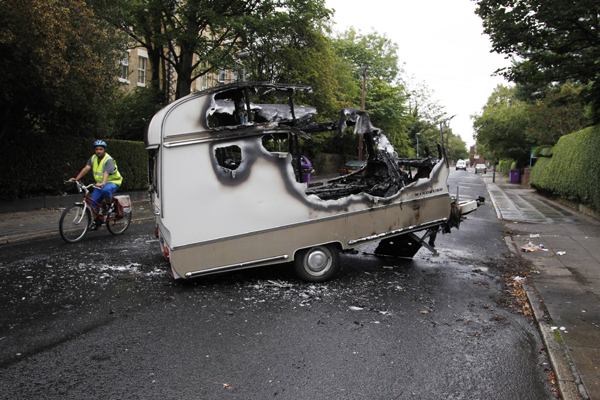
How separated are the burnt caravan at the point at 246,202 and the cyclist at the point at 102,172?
271 centimetres

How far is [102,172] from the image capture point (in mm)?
8445

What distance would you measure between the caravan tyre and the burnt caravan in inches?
0.5

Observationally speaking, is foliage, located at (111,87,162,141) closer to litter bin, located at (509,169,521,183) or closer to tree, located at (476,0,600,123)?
tree, located at (476,0,600,123)

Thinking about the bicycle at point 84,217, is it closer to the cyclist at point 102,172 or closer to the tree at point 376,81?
the cyclist at point 102,172

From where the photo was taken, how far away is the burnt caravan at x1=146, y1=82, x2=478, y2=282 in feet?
16.6

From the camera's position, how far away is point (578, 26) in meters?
10.6

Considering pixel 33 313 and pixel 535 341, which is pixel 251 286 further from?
pixel 535 341

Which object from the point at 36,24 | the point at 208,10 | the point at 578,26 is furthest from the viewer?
the point at 208,10

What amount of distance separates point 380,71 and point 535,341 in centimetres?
4773

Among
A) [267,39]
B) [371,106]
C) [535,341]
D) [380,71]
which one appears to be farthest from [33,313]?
[380,71]

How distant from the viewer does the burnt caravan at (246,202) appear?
5.05 meters

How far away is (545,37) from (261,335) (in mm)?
11403

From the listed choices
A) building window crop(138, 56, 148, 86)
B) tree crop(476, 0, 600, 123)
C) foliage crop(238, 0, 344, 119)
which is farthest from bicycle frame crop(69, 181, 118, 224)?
building window crop(138, 56, 148, 86)

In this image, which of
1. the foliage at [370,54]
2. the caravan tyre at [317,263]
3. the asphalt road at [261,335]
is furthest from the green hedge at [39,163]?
the foliage at [370,54]
